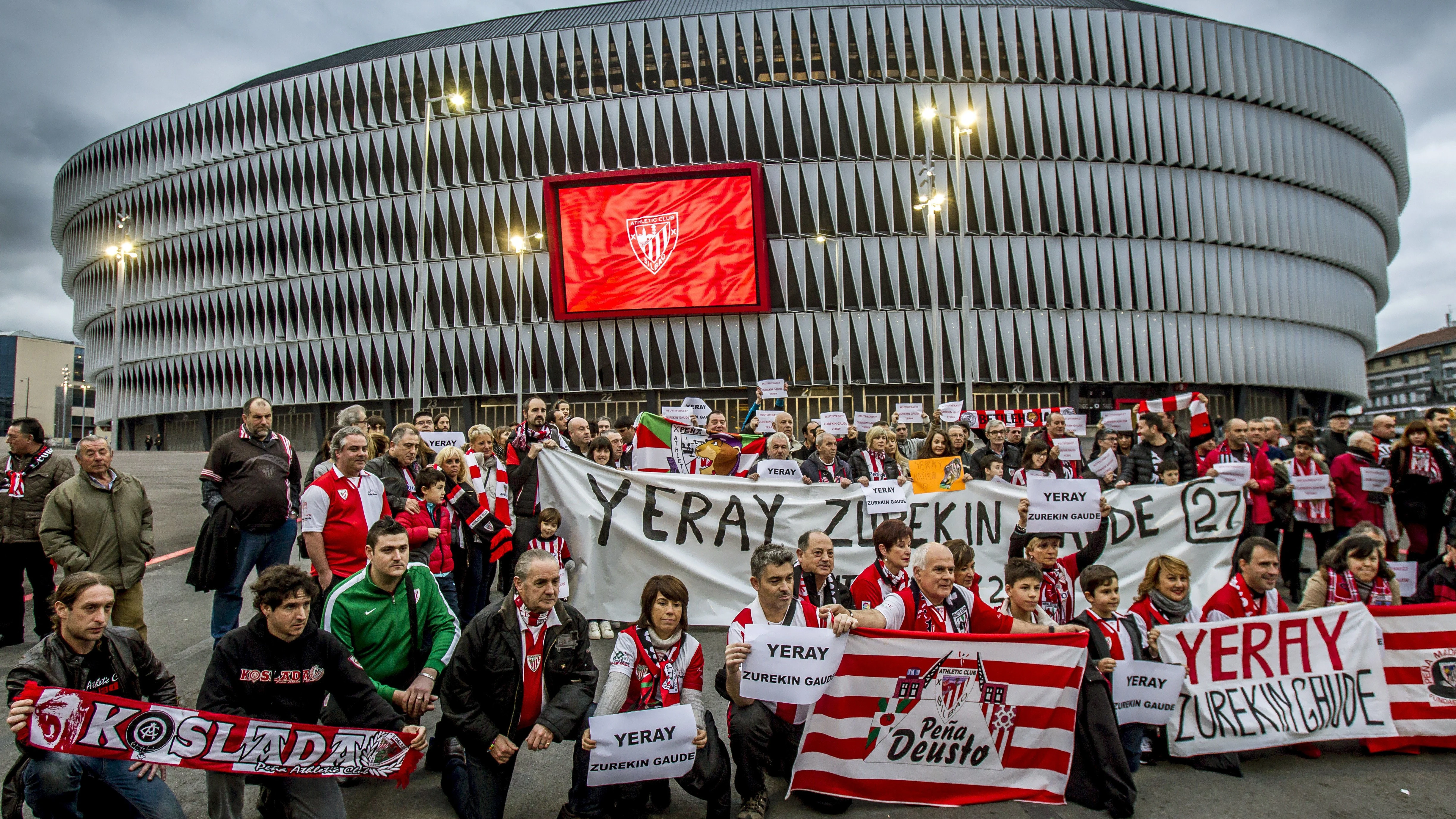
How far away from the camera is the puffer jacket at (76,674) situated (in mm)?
3564

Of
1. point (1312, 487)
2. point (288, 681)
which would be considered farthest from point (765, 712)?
point (1312, 487)

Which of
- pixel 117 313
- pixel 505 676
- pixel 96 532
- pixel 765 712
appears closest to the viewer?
pixel 505 676

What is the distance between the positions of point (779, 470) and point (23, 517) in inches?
275

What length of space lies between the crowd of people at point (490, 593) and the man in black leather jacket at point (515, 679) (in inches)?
0.5

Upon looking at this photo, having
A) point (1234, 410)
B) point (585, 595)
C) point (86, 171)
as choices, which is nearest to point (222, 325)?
point (86, 171)

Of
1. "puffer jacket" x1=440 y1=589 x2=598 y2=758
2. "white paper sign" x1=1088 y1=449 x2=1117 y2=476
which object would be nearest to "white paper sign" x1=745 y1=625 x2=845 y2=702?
"puffer jacket" x1=440 y1=589 x2=598 y2=758

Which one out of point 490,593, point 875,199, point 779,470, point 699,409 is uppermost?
point 875,199

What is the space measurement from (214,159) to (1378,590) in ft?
192

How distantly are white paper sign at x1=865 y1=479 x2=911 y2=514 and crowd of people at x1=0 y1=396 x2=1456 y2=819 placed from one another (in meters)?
0.52

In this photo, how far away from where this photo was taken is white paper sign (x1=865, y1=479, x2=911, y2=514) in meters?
7.55

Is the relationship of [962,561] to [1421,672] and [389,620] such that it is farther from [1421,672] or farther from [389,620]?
[389,620]

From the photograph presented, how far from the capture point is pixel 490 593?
29.0 ft

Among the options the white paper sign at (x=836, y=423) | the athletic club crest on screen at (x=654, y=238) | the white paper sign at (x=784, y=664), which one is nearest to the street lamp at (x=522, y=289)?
the athletic club crest on screen at (x=654, y=238)

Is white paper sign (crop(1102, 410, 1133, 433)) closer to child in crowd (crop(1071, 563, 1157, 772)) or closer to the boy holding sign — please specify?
child in crowd (crop(1071, 563, 1157, 772))
